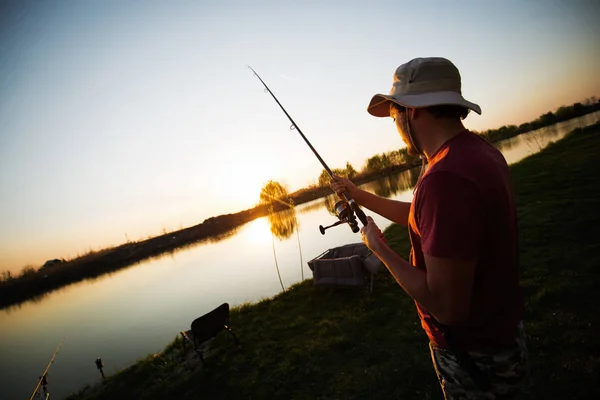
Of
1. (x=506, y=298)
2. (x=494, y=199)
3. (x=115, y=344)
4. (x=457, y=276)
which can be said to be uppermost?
(x=494, y=199)

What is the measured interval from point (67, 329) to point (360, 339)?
25691 millimetres

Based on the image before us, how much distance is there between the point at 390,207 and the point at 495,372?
1.42 metres

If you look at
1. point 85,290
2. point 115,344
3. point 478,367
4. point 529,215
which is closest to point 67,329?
point 115,344

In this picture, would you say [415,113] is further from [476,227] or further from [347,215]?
[347,215]

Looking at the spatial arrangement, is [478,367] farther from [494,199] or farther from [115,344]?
[115,344]

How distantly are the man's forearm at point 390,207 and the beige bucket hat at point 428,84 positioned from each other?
1035mm

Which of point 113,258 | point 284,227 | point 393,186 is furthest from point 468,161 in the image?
point 113,258

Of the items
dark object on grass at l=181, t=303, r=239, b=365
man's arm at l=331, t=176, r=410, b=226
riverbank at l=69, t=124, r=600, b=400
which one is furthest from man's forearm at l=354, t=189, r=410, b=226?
dark object on grass at l=181, t=303, r=239, b=365

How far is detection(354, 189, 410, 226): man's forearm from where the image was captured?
8.46 ft

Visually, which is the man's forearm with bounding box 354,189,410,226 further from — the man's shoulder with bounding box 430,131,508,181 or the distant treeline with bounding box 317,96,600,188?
the distant treeline with bounding box 317,96,600,188

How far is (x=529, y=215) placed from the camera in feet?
36.0

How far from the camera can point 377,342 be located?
6430 mm

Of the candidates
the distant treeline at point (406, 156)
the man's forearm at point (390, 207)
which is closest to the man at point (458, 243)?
the man's forearm at point (390, 207)

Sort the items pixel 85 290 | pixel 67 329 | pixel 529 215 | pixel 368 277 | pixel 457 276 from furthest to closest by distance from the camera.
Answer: pixel 85 290 → pixel 67 329 → pixel 529 215 → pixel 368 277 → pixel 457 276
